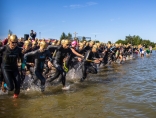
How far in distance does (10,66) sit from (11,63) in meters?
0.09

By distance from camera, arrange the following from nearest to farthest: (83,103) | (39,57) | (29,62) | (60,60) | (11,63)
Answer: (83,103) < (11,63) < (39,57) < (29,62) < (60,60)

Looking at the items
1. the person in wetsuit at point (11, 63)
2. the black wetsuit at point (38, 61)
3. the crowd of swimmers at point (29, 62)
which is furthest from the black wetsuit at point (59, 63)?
the person in wetsuit at point (11, 63)

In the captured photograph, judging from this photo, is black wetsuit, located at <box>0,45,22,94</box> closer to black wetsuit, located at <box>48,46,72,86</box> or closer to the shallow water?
the shallow water

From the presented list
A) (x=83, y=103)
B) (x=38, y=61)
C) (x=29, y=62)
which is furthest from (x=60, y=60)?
(x=83, y=103)

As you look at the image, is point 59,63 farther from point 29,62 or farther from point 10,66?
point 10,66

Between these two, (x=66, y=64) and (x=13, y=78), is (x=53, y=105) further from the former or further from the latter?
Answer: (x=66, y=64)

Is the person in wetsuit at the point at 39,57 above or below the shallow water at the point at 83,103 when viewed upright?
above

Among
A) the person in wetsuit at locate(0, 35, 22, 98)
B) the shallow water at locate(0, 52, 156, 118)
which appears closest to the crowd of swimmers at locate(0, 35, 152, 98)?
the person in wetsuit at locate(0, 35, 22, 98)

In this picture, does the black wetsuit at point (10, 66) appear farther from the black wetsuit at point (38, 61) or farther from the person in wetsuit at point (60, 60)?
the person in wetsuit at point (60, 60)

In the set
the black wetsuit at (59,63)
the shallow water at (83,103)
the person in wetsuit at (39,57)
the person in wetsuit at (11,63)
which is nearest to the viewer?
the shallow water at (83,103)

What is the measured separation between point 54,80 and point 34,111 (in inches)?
146

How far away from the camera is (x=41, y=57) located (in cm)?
758

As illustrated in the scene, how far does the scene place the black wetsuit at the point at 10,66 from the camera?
21.8 ft

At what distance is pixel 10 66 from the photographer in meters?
6.81
